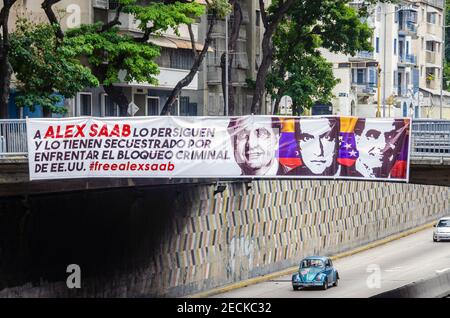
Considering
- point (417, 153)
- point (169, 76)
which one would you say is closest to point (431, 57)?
point (169, 76)

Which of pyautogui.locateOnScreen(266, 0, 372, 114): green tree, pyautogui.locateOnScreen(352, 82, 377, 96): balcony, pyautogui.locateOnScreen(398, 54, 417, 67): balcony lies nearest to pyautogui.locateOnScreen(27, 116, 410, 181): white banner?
pyautogui.locateOnScreen(266, 0, 372, 114): green tree

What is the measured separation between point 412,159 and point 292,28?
39263 mm

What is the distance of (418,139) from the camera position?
135ft

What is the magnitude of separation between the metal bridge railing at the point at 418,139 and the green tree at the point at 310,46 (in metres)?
35.1

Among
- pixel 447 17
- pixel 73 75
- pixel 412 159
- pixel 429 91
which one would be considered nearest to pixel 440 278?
pixel 412 159

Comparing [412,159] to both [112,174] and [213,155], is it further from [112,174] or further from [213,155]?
[112,174]

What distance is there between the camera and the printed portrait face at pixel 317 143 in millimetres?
40156

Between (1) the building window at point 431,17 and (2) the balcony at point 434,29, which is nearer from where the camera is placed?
(2) the balcony at point 434,29

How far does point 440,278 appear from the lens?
166 ft

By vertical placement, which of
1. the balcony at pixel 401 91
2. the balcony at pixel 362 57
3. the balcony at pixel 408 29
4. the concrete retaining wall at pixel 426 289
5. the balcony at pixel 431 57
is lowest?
the concrete retaining wall at pixel 426 289

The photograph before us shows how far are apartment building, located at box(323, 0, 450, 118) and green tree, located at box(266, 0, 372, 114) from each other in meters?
9.17

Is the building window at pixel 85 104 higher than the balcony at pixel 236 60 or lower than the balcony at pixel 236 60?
lower

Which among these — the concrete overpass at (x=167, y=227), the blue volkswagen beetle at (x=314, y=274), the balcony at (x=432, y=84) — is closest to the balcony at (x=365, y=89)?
the balcony at (x=432, y=84)

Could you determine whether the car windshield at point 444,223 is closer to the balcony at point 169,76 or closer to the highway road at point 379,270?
the highway road at point 379,270
